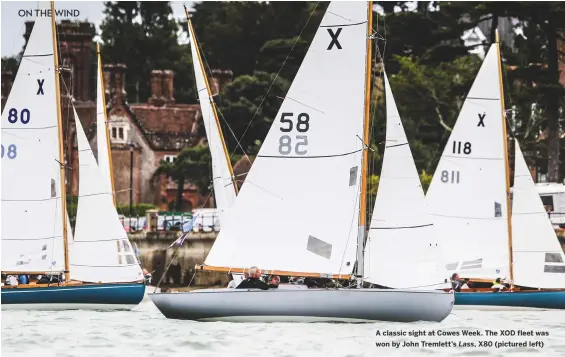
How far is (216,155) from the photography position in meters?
42.0

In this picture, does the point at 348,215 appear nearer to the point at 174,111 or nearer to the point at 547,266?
the point at 547,266

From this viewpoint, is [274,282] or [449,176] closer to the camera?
[274,282]

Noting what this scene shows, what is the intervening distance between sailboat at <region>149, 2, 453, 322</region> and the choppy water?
46 cm

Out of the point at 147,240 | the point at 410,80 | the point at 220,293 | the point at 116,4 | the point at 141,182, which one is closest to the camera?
the point at 220,293

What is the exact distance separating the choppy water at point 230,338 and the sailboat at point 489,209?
4753 mm

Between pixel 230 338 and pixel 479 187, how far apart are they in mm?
14913

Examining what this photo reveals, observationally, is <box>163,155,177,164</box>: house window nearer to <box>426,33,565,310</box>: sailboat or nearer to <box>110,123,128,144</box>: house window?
<box>110,123,128,144</box>: house window

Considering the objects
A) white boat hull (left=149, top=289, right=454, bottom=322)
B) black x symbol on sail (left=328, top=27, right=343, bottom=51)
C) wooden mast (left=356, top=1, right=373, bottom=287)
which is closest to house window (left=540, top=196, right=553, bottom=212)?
white boat hull (left=149, top=289, right=454, bottom=322)

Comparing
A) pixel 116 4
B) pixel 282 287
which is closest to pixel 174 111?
pixel 116 4

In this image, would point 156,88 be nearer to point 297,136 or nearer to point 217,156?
point 217,156

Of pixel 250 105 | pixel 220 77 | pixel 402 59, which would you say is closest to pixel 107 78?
pixel 220 77

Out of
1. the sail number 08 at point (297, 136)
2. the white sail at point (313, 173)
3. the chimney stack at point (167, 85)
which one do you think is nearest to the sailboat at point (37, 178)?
the white sail at point (313, 173)

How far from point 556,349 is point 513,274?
13.0 m

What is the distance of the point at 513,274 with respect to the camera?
4141cm
